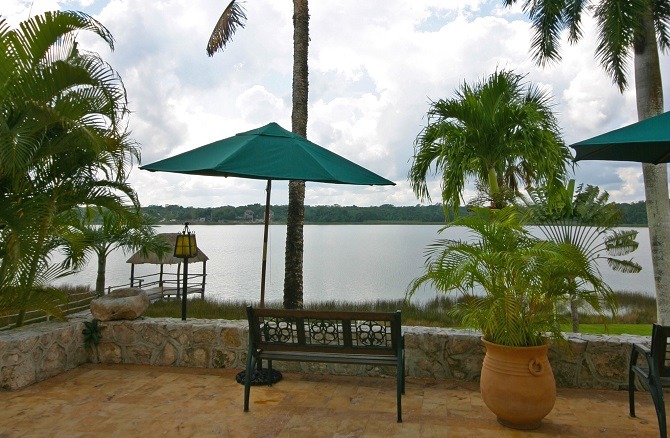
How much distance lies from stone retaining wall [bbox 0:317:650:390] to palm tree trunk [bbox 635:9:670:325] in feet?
9.25

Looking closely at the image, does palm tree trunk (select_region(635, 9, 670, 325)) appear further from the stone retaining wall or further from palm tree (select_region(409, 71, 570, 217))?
the stone retaining wall

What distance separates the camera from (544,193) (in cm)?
662

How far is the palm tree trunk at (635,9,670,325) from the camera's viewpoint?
6543 millimetres

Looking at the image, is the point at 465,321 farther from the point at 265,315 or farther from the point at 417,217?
the point at 417,217

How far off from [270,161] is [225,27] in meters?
6.43

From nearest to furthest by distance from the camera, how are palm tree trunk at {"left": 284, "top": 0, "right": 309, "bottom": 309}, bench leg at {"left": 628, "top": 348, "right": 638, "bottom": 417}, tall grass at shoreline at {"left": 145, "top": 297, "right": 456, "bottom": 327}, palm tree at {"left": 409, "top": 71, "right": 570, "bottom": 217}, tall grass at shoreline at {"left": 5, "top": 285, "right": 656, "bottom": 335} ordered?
bench leg at {"left": 628, "top": 348, "right": 638, "bottom": 417} → palm tree at {"left": 409, "top": 71, "right": 570, "bottom": 217} → palm tree trunk at {"left": 284, "top": 0, "right": 309, "bottom": 309} → tall grass at shoreline at {"left": 5, "top": 285, "right": 656, "bottom": 335} → tall grass at shoreline at {"left": 145, "top": 297, "right": 456, "bottom": 327}

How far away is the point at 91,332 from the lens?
185 inches

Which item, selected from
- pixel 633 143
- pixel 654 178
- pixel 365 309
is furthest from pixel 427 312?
pixel 633 143

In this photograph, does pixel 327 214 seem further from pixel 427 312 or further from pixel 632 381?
pixel 632 381

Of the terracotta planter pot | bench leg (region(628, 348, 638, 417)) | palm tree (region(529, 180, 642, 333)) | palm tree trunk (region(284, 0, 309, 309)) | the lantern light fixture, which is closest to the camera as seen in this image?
the terracotta planter pot

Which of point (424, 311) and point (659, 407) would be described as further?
point (424, 311)

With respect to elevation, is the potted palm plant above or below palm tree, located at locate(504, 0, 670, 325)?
below

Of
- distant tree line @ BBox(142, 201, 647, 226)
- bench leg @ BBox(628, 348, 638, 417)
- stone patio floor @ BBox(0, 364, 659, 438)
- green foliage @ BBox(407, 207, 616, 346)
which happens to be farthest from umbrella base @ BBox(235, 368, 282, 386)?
distant tree line @ BBox(142, 201, 647, 226)

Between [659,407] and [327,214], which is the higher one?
[327,214]
